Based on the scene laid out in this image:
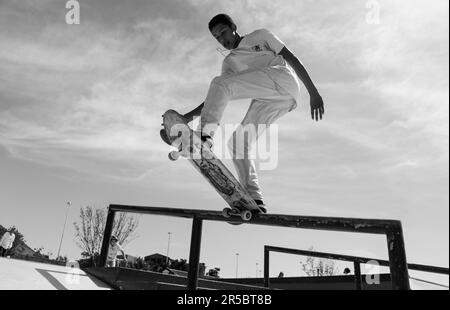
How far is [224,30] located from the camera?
3.56 m

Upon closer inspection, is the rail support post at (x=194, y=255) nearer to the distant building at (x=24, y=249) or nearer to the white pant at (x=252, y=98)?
the white pant at (x=252, y=98)

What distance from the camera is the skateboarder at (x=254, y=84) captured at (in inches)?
127

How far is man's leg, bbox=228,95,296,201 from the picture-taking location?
3.36 metres

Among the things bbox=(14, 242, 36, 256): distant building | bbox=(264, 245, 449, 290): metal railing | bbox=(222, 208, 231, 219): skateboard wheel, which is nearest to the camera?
bbox=(222, 208, 231, 219): skateboard wheel

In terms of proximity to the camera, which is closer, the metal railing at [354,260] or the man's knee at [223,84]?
the man's knee at [223,84]

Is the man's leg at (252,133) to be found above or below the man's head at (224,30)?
below

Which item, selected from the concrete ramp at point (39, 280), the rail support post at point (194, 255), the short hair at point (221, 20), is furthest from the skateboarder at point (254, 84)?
the concrete ramp at point (39, 280)

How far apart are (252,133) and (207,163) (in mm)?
664

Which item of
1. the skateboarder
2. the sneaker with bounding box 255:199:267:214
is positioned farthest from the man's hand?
the sneaker with bounding box 255:199:267:214

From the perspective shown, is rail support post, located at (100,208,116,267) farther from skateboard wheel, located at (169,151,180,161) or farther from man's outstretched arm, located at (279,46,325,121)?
man's outstretched arm, located at (279,46,325,121)

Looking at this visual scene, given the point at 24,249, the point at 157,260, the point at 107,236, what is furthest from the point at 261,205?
the point at 24,249

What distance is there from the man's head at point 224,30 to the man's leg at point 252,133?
27.4 inches
